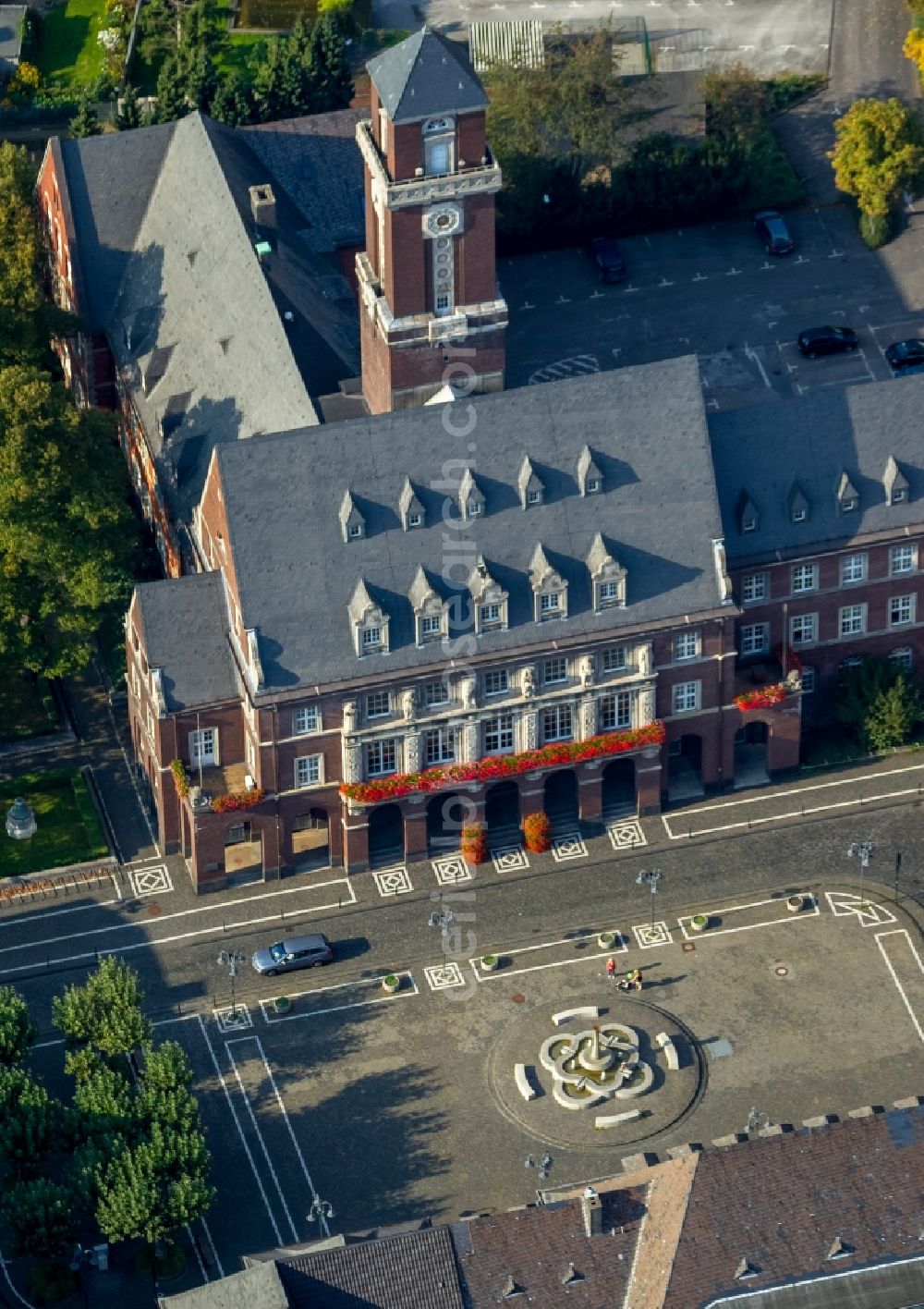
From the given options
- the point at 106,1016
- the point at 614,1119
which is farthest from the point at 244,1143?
the point at 614,1119

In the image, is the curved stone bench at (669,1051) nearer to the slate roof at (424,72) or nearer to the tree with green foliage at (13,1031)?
the tree with green foliage at (13,1031)

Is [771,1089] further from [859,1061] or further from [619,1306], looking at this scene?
[619,1306]

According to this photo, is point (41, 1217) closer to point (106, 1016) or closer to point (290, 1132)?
point (106, 1016)

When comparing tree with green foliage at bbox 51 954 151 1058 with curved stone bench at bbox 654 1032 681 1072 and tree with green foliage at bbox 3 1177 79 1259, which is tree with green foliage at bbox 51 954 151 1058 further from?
curved stone bench at bbox 654 1032 681 1072

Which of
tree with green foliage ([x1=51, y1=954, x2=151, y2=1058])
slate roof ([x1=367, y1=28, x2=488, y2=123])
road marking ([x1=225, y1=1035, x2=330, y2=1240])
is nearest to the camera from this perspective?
road marking ([x1=225, y1=1035, x2=330, y2=1240])

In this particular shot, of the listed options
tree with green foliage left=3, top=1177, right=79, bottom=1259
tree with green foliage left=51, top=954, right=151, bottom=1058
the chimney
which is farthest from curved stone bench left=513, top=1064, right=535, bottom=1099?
tree with green foliage left=3, top=1177, right=79, bottom=1259

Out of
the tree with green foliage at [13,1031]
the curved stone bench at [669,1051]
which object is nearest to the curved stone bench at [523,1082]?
the curved stone bench at [669,1051]

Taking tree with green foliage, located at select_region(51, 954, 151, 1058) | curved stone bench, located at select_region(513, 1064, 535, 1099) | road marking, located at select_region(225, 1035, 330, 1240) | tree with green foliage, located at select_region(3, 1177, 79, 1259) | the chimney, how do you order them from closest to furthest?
1. the chimney
2. tree with green foliage, located at select_region(3, 1177, 79, 1259)
3. road marking, located at select_region(225, 1035, 330, 1240)
4. tree with green foliage, located at select_region(51, 954, 151, 1058)
5. curved stone bench, located at select_region(513, 1064, 535, 1099)
